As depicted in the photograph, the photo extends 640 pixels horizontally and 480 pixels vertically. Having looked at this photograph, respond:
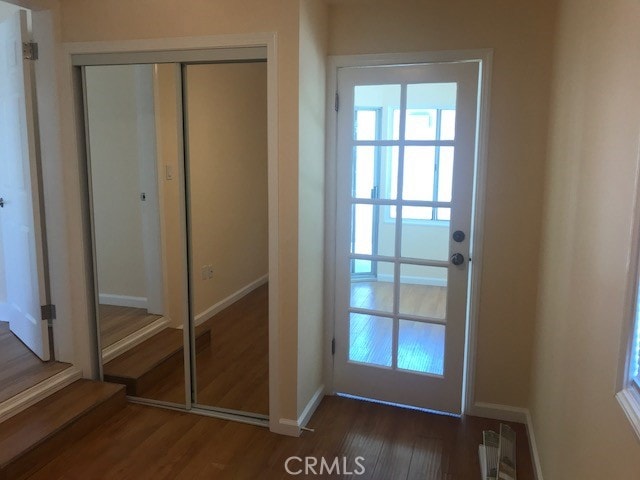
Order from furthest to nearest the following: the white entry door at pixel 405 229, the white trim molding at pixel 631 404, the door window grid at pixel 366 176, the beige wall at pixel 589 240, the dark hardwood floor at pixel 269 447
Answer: the door window grid at pixel 366 176
the white entry door at pixel 405 229
the dark hardwood floor at pixel 269 447
the beige wall at pixel 589 240
the white trim molding at pixel 631 404

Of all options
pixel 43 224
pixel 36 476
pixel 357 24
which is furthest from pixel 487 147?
pixel 36 476

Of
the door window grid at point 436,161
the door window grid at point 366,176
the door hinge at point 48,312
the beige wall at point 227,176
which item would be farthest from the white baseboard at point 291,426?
the door hinge at point 48,312

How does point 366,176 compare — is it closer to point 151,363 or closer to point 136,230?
point 136,230

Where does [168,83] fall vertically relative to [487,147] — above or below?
above

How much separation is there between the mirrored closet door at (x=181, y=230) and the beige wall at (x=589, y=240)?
4.57 feet

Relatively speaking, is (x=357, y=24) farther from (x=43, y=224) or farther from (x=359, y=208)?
(x=43, y=224)

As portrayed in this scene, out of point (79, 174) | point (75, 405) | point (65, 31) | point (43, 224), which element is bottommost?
point (75, 405)

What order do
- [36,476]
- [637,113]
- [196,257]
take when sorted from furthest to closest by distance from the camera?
[196,257]
[36,476]
[637,113]

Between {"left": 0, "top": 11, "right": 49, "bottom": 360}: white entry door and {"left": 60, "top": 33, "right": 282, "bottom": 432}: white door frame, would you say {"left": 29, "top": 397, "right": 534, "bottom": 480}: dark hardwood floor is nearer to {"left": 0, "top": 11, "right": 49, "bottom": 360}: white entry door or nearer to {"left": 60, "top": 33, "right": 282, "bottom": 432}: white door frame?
{"left": 60, "top": 33, "right": 282, "bottom": 432}: white door frame

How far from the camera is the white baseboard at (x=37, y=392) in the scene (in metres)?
2.48

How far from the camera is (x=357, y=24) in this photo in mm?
2758

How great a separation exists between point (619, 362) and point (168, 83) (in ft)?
7.86

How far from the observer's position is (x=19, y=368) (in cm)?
285

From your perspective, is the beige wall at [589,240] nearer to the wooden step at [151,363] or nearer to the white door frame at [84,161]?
the white door frame at [84,161]
